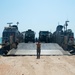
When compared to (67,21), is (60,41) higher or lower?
lower

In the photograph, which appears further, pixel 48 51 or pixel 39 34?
pixel 39 34

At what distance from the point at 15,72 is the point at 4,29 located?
31.2m

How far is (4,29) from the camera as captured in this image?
4441 centimetres

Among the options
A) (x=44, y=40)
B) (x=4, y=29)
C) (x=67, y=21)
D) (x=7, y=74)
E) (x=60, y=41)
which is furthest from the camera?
(x=67, y=21)

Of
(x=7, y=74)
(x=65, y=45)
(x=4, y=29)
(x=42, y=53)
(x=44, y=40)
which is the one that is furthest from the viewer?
(x=4, y=29)

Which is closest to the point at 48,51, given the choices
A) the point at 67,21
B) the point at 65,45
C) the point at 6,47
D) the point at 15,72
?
the point at 65,45

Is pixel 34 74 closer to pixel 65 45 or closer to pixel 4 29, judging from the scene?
pixel 65 45

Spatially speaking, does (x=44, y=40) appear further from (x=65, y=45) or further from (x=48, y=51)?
(x=48, y=51)

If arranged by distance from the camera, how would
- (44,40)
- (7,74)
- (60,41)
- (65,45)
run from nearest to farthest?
(7,74) < (65,45) < (60,41) < (44,40)

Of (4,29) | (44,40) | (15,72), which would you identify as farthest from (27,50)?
(4,29)

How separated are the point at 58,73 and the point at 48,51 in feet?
38.3

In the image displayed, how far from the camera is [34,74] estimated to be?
13109 millimetres

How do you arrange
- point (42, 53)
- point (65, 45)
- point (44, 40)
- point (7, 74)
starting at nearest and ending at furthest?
point (7, 74), point (42, 53), point (65, 45), point (44, 40)

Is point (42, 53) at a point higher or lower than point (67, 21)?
lower
